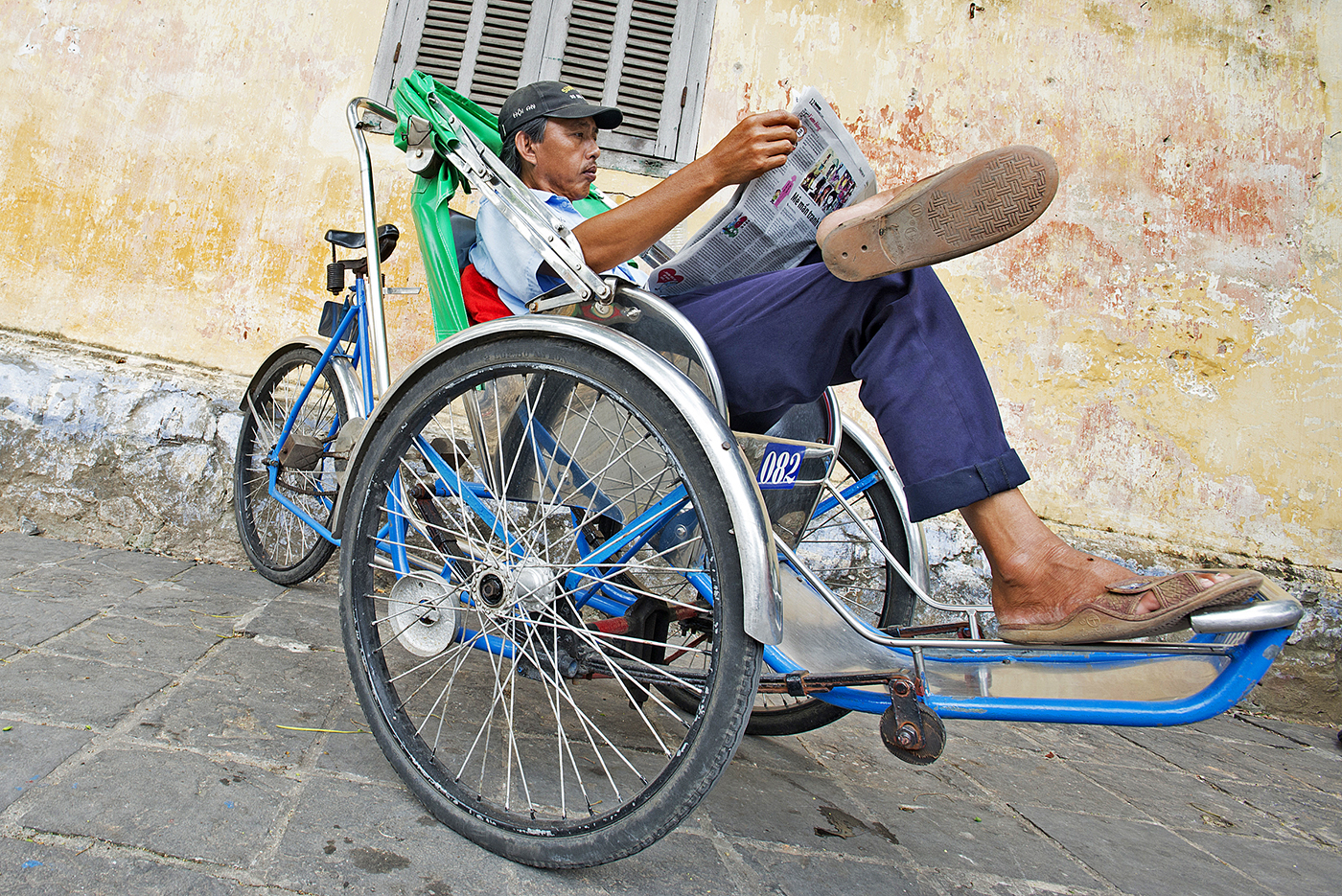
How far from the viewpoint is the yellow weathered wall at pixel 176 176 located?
10.5 feet

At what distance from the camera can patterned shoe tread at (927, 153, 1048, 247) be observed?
1155mm

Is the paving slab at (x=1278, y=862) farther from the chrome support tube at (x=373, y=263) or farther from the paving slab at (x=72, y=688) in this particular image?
the paving slab at (x=72, y=688)

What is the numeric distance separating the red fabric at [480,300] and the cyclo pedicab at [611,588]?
0.13 ft

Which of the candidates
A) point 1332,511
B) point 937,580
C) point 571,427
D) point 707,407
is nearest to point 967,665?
point 707,407

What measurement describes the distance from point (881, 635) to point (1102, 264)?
2.64 meters

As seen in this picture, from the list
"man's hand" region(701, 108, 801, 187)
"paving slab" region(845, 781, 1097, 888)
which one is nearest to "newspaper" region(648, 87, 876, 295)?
"man's hand" region(701, 108, 801, 187)

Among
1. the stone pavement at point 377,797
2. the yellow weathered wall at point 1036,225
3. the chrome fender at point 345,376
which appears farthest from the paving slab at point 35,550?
the chrome fender at point 345,376

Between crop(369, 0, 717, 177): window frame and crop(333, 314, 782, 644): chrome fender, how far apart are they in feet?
7.28

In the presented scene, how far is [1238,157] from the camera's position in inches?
134

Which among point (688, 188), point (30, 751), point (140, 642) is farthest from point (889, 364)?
point (140, 642)

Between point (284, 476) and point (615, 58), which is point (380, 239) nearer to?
point (284, 476)

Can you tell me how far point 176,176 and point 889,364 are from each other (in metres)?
3.18

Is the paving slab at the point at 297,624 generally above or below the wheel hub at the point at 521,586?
below

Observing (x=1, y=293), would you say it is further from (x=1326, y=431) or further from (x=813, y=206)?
(x=1326, y=431)
